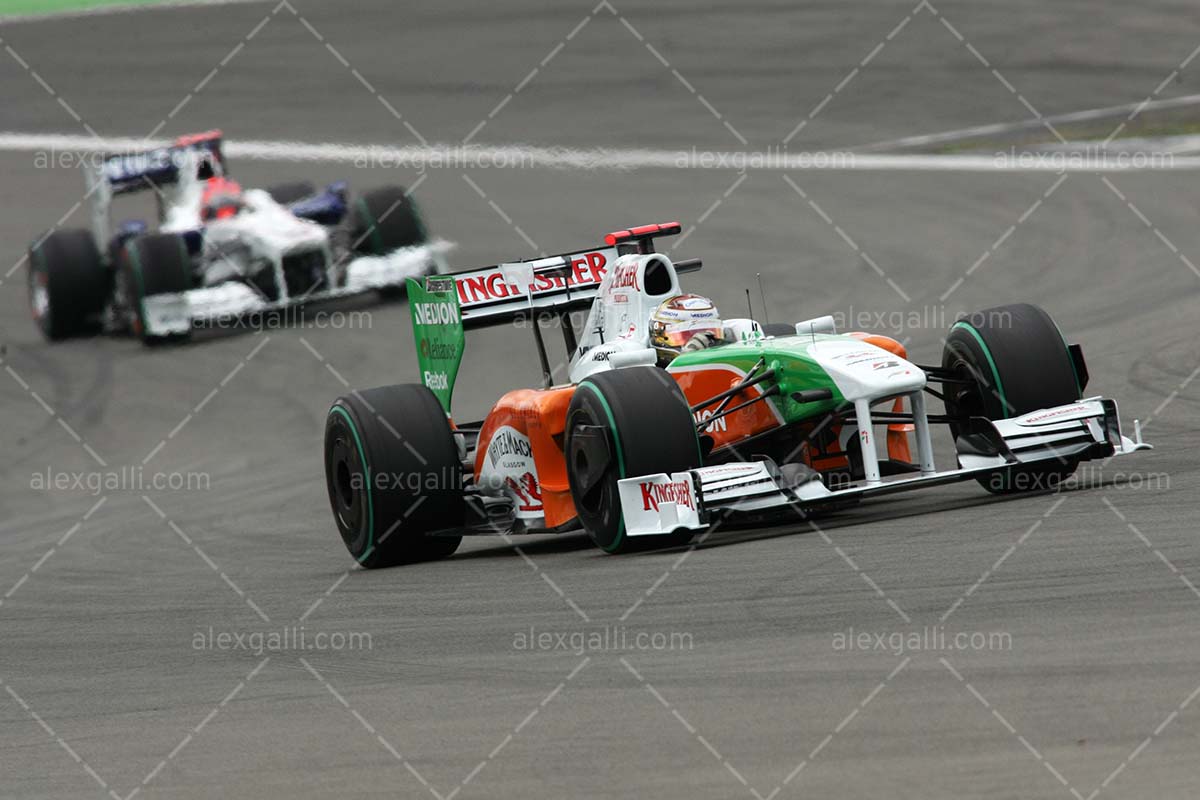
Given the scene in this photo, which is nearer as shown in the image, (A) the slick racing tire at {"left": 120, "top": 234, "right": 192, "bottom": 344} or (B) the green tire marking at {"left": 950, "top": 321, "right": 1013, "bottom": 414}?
(B) the green tire marking at {"left": 950, "top": 321, "right": 1013, "bottom": 414}

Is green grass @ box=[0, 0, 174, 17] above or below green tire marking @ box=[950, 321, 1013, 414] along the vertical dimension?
above

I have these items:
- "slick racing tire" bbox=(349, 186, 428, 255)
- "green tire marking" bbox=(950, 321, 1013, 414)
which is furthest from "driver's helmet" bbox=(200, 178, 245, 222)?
"green tire marking" bbox=(950, 321, 1013, 414)

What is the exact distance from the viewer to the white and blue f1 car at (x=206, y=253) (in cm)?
2056

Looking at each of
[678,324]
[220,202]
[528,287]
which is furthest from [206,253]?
[678,324]

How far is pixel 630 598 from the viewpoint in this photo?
29.0ft

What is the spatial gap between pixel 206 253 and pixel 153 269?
0.93 m

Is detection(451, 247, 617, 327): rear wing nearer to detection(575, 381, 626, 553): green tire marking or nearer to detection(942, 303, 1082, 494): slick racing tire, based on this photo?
detection(575, 381, 626, 553): green tire marking

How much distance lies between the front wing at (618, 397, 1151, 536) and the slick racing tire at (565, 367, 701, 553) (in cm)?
8

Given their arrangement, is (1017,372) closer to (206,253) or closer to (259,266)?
(259,266)

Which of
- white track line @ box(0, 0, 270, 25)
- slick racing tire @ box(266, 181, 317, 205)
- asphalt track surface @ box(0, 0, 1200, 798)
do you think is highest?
white track line @ box(0, 0, 270, 25)

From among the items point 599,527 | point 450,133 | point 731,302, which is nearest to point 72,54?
point 450,133

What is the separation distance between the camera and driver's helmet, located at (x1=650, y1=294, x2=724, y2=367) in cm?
1118

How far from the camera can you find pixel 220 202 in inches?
840

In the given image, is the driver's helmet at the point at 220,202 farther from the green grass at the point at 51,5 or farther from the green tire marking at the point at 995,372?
the green grass at the point at 51,5
